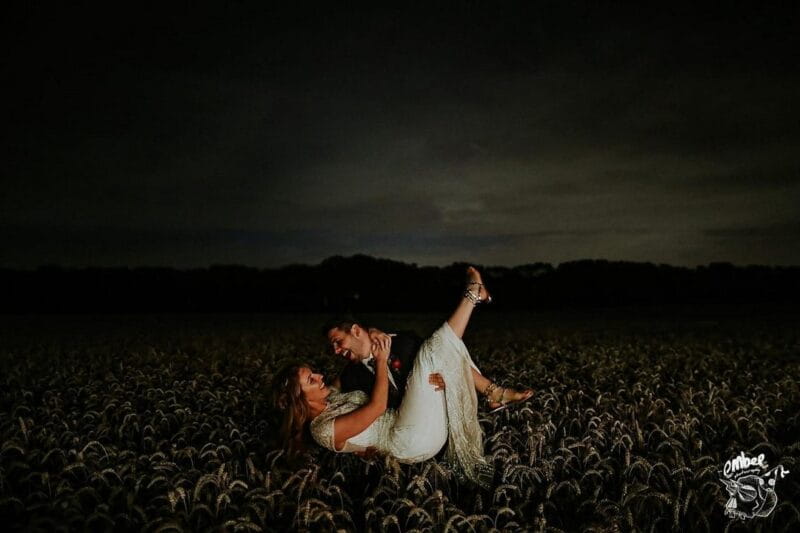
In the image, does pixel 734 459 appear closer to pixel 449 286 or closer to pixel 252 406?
pixel 252 406

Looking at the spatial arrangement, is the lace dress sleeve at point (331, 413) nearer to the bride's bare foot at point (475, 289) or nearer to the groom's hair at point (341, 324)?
the groom's hair at point (341, 324)

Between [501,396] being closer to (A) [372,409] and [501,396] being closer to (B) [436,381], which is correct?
(B) [436,381]

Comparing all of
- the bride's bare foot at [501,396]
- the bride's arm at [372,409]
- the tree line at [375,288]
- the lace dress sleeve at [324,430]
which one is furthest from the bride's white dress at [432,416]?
the tree line at [375,288]

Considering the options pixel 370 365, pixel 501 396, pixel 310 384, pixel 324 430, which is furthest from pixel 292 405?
pixel 501 396

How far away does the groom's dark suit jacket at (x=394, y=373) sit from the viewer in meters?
7.53

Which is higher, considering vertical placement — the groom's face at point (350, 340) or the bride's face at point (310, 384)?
the groom's face at point (350, 340)

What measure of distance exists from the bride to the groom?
0.21 metres

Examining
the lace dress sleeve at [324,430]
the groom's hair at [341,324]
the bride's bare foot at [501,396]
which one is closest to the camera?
the lace dress sleeve at [324,430]

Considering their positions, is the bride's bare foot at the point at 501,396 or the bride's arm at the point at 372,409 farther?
the bride's bare foot at the point at 501,396

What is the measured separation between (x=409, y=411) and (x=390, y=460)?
0.61m

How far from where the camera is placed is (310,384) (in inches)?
253

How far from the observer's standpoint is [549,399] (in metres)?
9.94

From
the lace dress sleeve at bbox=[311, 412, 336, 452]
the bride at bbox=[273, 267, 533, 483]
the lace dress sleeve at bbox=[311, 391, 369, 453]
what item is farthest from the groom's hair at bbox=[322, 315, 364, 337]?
the lace dress sleeve at bbox=[311, 412, 336, 452]

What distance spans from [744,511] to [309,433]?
453 cm
